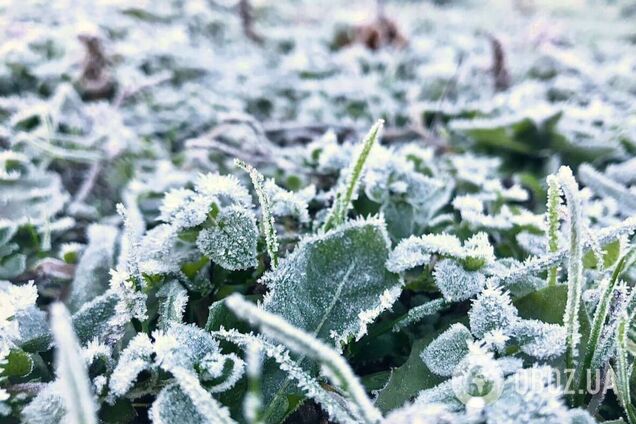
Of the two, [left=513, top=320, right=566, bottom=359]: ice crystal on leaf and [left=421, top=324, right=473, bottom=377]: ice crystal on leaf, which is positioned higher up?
[left=513, top=320, right=566, bottom=359]: ice crystal on leaf

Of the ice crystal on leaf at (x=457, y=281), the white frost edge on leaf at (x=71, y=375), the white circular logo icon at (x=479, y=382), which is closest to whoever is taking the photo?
the white frost edge on leaf at (x=71, y=375)

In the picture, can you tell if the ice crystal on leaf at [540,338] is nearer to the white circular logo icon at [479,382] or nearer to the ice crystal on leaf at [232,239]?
the white circular logo icon at [479,382]

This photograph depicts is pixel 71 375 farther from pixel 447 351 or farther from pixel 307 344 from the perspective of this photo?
pixel 447 351

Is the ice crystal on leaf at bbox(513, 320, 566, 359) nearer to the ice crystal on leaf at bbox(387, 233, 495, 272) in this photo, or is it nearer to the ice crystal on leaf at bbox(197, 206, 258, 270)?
the ice crystal on leaf at bbox(387, 233, 495, 272)

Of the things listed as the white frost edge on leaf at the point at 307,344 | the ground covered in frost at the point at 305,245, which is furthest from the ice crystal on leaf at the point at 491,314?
the white frost edge on leaf at the point at 307,344

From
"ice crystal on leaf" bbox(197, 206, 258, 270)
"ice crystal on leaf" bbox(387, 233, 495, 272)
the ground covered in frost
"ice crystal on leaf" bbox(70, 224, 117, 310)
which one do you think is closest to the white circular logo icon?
the ground covered in frost

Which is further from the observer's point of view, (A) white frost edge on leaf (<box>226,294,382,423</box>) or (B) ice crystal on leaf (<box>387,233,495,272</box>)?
(B) ice crystal on leaf (<box>387,233,495,272</box>)

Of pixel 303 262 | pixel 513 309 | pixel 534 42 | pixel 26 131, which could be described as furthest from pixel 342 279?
pixel 534 42

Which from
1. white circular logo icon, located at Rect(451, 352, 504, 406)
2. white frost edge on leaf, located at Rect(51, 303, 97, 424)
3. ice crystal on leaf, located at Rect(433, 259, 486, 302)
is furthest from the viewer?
ice crystal on leaf, located at Rect(433, 259, 486, 302)

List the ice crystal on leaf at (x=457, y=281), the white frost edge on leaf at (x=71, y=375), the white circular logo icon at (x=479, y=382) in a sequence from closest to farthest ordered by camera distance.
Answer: the white frost edge on leaf at (x=71, y=375) < the white circular logo icon at (x=479, y=382) < the ice crystal on leaf at (x=457, y=281)

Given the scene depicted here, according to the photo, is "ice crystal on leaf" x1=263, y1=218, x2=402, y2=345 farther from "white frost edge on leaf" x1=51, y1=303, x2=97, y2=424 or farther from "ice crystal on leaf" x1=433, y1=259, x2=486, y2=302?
"white frost edge on leaf" x1=51, y1=303, x2=97, y2=424

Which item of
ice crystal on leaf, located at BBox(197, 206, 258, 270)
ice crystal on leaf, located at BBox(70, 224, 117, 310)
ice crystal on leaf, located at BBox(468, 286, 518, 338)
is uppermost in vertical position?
ice crystal on leaf, located at BBox(468, 286, 518, 338)

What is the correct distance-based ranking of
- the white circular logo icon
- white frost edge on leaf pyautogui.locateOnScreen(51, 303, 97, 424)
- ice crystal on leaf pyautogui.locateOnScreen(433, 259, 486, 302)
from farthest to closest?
ice crystal on leaf pyautogui.locateOnScreen(433, 259, 486, 302), the white circular logo icon, white frost edge on leaf pyautogui.locateOnScreen(51, 303, 97, 424)
